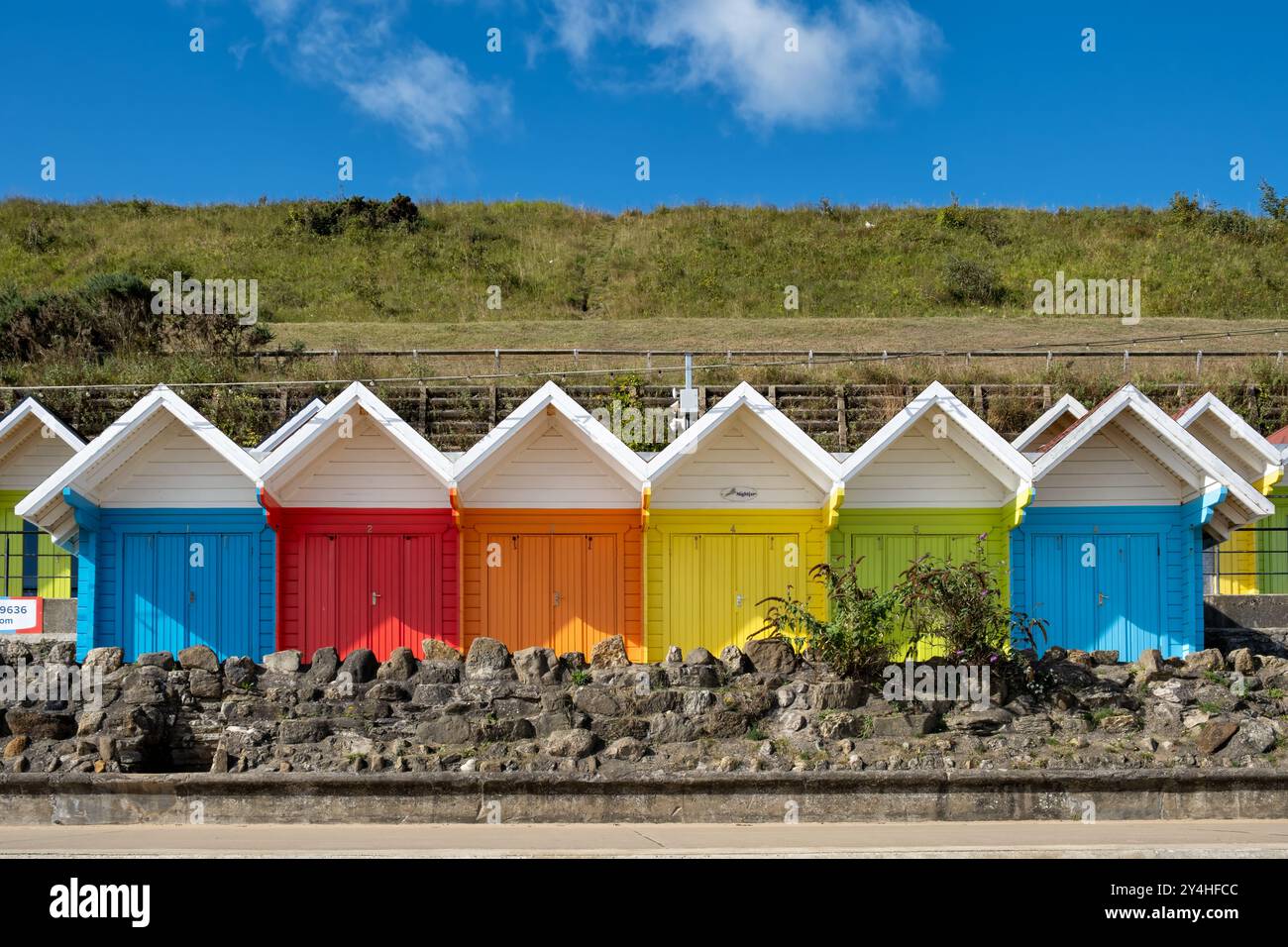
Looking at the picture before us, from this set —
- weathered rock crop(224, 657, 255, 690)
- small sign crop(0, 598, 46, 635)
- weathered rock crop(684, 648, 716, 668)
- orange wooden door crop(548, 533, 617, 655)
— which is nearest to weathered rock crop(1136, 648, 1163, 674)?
weathered rock crop(684, 648, 716, 668)

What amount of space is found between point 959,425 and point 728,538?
3429mm

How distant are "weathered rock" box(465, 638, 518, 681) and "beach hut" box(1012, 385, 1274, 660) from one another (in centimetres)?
789

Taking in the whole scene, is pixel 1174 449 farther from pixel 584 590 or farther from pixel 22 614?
pixel 22 614

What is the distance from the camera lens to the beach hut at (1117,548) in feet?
60.5

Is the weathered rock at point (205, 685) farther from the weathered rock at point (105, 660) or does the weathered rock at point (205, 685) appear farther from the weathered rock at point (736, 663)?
the weathered rock at point (736, 663)

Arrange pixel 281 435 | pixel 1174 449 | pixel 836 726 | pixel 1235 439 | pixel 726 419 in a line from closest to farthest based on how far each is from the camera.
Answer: pixel 836 726
pixel 726 419
pixel 1174 449
pixel 281 435
pixel 1235 439

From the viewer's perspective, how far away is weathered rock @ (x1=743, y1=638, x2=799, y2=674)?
14.2 meters

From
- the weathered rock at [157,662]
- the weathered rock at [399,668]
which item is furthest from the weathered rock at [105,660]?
the weathered rock at [399,668]

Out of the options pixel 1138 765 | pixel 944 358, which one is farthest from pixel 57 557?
pixel 944 358

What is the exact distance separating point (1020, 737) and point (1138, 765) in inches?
44.3

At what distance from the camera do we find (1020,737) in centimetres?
1359

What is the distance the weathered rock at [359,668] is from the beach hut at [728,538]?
507 cm

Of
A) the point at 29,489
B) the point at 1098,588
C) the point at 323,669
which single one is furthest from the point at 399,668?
the point at 29,489

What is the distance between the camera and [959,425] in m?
18.0
